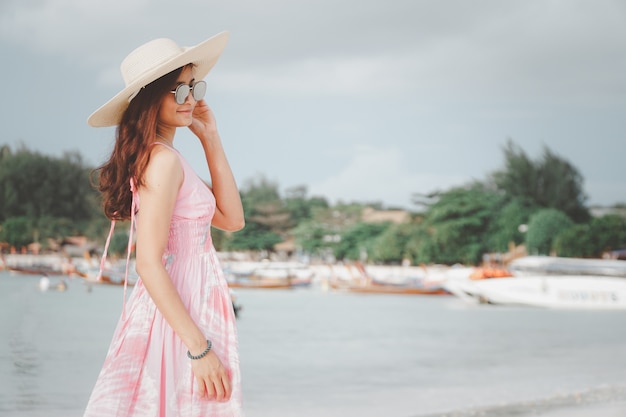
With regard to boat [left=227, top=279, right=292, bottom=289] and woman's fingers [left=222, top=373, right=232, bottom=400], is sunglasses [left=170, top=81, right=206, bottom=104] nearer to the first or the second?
woman's fingers [left=222, top=373, right=232, bottom=400]

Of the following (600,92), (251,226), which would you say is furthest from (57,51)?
(600,92)

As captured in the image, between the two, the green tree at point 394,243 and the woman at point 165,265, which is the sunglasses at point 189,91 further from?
the green tree at point 394,243

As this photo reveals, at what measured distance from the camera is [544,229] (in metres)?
38.4

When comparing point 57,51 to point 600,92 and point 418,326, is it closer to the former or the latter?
point 600,92

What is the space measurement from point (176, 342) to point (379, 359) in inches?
486

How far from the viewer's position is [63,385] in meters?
9.86

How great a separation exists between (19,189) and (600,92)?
3397 centimetres

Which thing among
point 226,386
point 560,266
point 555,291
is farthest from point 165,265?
point 560,266

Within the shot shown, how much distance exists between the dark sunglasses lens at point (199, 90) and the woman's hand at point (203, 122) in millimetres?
81

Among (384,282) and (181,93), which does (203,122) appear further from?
(384,282)

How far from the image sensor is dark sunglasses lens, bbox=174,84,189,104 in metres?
1.25

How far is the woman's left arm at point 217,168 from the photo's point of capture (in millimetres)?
1379

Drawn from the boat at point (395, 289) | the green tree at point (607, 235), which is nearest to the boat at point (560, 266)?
the boat at point (395, 289)

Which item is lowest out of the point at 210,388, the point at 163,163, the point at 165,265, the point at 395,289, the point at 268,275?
the point at 395,289
